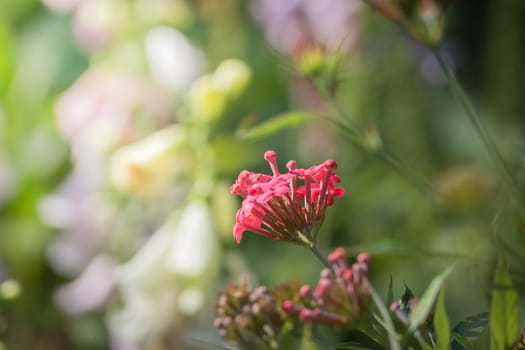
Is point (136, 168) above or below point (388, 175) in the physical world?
above

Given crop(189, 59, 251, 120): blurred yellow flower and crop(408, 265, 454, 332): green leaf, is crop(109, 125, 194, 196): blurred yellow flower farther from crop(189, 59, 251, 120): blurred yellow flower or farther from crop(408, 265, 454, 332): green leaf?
crop(408, 265, 454, 332): green leaf

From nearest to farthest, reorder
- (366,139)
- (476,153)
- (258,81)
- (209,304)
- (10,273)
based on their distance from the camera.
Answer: (366,139) → (209,304) → (10,273) → (476,153) → (258,81)

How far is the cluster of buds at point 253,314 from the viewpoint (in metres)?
0.27

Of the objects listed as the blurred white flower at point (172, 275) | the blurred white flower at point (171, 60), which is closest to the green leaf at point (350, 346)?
the blurred white flower at point (172, 275)

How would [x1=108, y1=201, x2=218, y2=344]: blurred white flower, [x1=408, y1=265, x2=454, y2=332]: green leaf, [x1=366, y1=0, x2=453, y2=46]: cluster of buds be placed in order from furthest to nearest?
[x1=108, y1=201, x2=218, y2=344]: blurred white flower < [x1=366, y1=0, x2=453, y2=46]: cluster of buds < [x1=408, y1=265, x2=454, y2=332]: green leaf

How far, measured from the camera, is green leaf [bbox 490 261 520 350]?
0.23 metres

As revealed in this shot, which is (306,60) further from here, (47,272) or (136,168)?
(47,272)

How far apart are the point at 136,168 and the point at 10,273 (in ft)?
1.10

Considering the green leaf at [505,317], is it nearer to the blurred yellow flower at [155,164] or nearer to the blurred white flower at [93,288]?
the blurred yellow flower at [155,164]

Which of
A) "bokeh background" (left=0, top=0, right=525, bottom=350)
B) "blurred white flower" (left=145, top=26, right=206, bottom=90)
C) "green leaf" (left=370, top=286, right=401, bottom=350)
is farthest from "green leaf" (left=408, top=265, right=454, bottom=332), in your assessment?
"blurred white flower" (left=145, top=26, right=206, bottom=90)

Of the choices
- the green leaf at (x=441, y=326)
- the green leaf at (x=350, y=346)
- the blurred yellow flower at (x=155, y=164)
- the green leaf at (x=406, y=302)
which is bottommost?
the blurred yellow flower at (x=155, y=164)

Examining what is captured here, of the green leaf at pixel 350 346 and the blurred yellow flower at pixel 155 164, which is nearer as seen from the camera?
the green leaf at pixel 350 346

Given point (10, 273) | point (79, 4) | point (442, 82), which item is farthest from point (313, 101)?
point (10, 273)

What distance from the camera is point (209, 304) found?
1.96 feet
